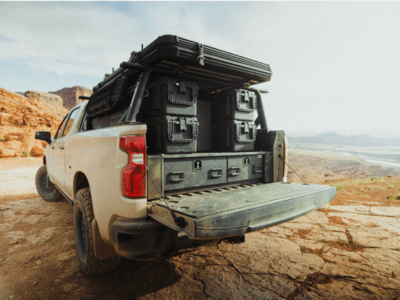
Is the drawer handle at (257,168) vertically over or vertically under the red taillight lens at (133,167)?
under

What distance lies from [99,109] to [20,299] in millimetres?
2292

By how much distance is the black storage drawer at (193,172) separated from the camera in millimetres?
2393

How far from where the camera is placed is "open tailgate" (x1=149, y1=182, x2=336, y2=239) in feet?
5.45

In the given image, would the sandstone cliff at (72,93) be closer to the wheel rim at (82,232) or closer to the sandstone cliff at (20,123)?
the sandstone cliff at (20,123)

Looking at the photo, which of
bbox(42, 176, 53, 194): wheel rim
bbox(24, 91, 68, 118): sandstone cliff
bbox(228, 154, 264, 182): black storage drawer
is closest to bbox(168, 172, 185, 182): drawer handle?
bbox(228, 154, 264, 182): black storage drawer

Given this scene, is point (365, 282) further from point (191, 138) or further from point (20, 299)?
point (20, 299)

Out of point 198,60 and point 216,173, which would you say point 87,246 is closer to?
point 216,173

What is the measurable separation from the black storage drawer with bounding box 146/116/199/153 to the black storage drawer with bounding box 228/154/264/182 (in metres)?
0.52

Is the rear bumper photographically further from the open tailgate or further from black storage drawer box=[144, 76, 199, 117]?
black storage drawer box=[144, 76, 199, 117]

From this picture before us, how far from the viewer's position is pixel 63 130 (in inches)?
167

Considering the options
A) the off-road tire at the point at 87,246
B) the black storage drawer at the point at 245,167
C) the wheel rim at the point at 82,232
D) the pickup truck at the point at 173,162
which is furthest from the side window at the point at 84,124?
the black storage drawer at the point at 245,167

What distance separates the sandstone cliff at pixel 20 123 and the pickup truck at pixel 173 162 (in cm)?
1559

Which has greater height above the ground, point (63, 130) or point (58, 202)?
point (63, 130)

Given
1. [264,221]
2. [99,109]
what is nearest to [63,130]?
[99,109]
